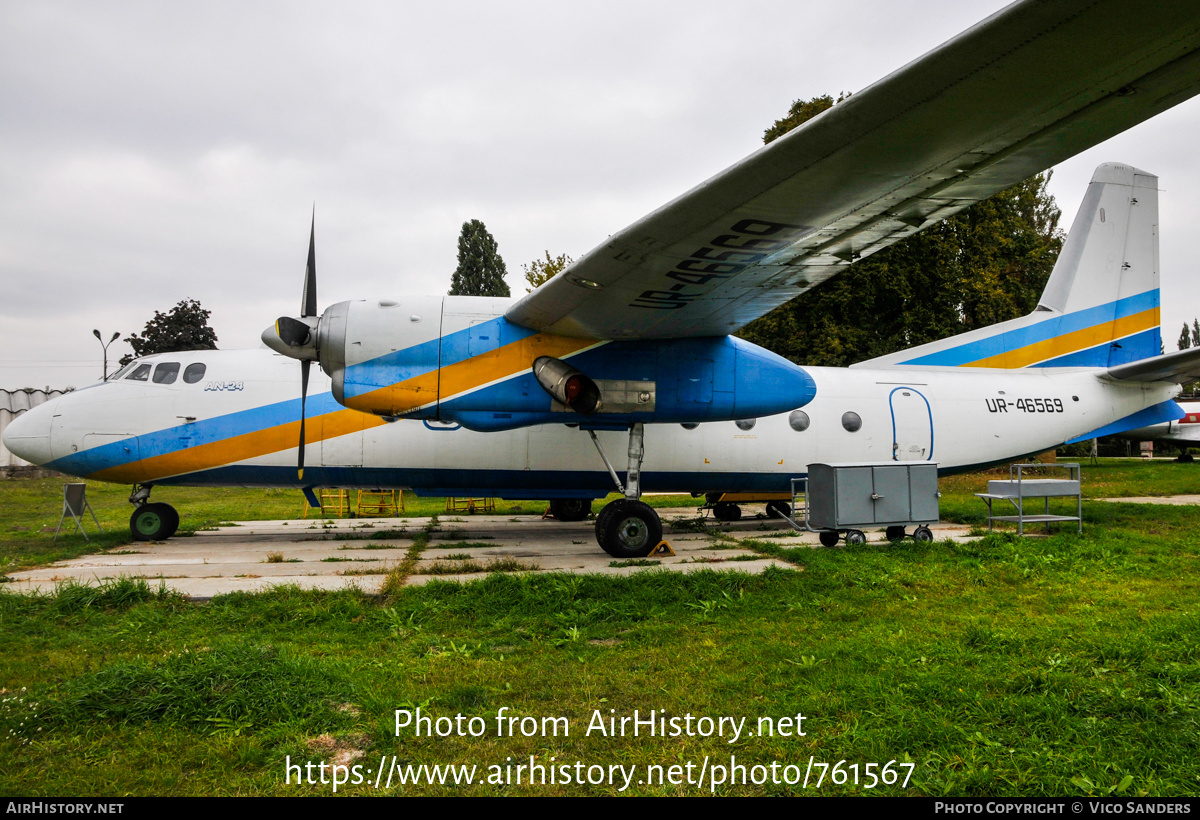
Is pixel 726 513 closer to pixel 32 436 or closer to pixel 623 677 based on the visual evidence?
pixel 623 677

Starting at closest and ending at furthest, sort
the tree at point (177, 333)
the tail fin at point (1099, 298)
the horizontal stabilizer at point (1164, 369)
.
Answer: the horizontal stabilizer at point (1164, 369)
the tail fin at point (1099, 298)
the tree at point (177, 333)

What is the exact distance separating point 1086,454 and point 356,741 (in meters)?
45.9

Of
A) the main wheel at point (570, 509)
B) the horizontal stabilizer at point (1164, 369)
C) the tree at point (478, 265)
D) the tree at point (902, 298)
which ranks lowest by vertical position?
the main wheel at point (570, 509)

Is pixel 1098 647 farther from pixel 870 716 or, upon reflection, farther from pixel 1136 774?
pixel 870 716

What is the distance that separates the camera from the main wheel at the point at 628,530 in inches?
343

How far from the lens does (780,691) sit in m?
3.83

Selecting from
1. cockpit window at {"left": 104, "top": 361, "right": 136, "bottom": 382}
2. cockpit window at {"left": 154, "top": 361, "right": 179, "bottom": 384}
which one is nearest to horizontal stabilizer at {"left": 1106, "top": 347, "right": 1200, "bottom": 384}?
cockpit window at {"left": 154, "top": 361, "right": 179, "bottom": 384}

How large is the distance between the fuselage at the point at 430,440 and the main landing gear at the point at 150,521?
44 centimetres

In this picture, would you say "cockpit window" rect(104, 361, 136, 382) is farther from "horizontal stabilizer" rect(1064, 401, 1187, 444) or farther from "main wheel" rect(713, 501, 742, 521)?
"horizontal stabilizer" rect(1064, 401, 1187, 444)

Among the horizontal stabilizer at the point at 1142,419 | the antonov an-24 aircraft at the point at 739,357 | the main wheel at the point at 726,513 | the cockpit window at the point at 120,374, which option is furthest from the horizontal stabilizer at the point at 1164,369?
the cockpit window at the point at 120,374

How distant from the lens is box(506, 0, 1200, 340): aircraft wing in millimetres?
3832

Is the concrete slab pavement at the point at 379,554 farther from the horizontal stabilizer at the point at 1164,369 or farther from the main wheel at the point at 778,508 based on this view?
the horizontal stabilizer at the point at 1164,369

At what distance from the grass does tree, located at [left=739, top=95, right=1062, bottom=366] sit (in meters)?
16.8

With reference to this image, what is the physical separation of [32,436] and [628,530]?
370 inches
